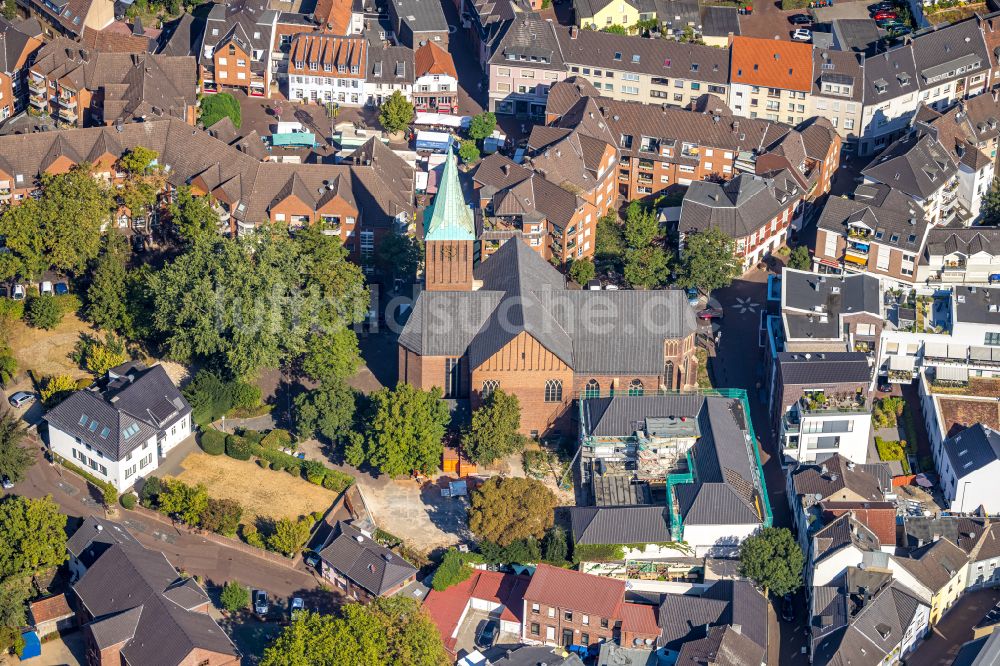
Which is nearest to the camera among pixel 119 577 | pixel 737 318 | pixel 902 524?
pixel 119 577

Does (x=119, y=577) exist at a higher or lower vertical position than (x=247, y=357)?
lower

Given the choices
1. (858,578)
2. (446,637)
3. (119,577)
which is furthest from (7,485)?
(858,578)

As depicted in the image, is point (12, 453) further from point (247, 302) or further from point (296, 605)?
point (296, 605)

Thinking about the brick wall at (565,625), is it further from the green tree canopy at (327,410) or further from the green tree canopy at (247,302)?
the green tree canopy at (247,302)

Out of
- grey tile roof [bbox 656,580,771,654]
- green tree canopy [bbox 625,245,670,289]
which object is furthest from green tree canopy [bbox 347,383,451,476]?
green tree canopy [bbox 625,245,670,289]

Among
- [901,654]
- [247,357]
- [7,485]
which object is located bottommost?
[901,654]

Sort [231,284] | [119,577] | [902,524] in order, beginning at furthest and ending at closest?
[231,284] → [902,524] → [119,577]

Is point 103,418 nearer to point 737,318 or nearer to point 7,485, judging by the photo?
point 7,485

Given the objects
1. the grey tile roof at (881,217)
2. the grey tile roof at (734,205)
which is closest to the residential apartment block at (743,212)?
the grey tile roof at (734,205)
